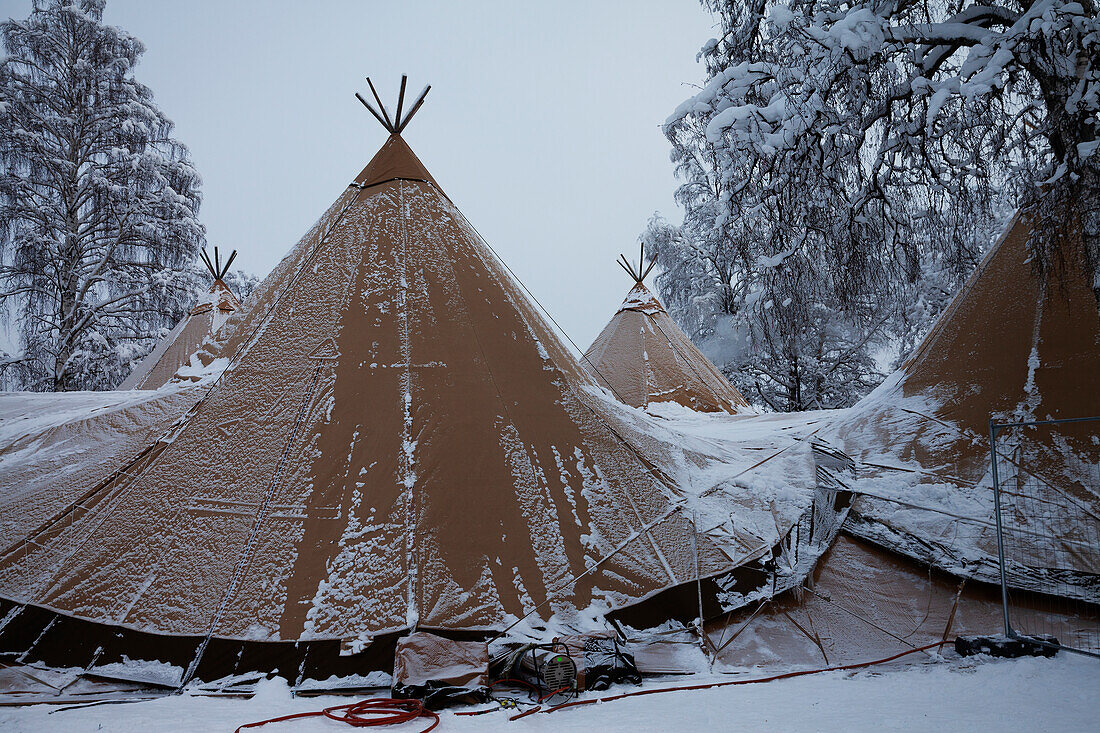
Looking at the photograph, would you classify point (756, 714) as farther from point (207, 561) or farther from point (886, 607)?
point (207, 561)

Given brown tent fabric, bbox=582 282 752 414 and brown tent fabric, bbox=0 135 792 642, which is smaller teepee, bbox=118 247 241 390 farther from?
brown tent fabric, bbox=0 135 792 642

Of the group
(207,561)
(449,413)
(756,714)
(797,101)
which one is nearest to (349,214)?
(449,413)

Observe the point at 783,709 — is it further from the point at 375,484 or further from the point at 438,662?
the point at 375,484

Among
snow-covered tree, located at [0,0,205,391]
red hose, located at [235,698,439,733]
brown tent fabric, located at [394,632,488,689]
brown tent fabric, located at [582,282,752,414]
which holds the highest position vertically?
snow-covered tree, located at [0,0,205,391]

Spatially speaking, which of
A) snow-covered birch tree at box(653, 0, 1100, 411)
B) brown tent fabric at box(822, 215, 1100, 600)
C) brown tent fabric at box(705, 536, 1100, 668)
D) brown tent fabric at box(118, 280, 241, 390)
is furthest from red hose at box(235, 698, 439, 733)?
brown tent fabric at box(118, 280, 241, 390)

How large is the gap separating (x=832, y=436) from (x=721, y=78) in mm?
2547

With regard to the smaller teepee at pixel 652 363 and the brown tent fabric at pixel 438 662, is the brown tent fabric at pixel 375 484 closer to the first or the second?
the brown tent fabric at pixel 438 662

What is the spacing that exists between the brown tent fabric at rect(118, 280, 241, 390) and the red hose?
26.4 feet

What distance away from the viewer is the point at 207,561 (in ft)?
9.80

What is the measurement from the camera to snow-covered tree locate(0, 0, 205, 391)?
10438mm

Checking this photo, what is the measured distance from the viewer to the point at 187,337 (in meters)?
9.69

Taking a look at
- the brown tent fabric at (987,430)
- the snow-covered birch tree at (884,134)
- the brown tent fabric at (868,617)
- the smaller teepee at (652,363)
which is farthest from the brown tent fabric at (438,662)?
the smaller teepee at (652,363)

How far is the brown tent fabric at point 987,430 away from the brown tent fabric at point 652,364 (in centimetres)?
503

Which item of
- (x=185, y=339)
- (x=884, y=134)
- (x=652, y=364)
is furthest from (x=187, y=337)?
(x=884, y=134)
